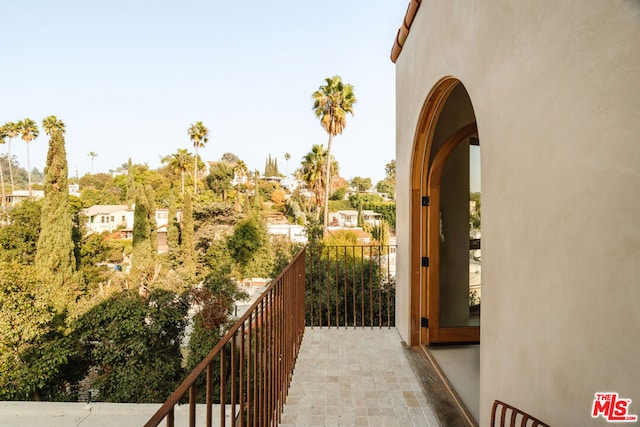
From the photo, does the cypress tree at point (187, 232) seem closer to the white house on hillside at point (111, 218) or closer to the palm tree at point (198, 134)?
the palm tree at point (198, 134)

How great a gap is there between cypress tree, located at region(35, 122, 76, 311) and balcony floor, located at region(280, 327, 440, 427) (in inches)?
500

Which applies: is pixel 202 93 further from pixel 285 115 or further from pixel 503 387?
pixel 503 387

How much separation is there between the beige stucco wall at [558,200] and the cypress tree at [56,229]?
14.9 metres

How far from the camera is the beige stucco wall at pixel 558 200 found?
34.6 inches

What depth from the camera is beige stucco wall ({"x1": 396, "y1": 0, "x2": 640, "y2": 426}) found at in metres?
0.88

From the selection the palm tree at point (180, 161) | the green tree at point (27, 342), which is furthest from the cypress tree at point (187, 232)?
the palm tree at point (180, 161)

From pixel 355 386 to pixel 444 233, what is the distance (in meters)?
2.00

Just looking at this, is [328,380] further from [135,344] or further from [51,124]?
[51,124]

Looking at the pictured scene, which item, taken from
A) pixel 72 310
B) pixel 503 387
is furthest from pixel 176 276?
pixel 503 387

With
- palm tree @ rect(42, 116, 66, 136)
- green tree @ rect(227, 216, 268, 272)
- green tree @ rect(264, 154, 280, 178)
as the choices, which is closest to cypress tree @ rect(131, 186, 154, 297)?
green tree @ rect(227, 216, 268, 272)

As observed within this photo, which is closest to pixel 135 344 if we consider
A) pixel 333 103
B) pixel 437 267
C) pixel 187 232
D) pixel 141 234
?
pixel 141 234

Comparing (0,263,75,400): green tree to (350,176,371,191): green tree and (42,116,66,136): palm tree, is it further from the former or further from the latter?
(350,176,371,191): green tree

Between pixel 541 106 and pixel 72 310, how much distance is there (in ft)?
44.5

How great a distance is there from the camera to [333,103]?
1602 centimetres
